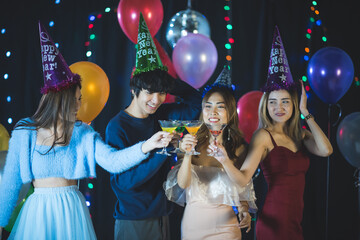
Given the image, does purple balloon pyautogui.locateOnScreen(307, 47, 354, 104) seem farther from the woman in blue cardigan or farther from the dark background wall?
the woman in blue cardigan

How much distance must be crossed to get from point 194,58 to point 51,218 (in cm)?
186

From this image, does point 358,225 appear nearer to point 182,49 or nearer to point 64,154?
point 182,49

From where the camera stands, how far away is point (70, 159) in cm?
214

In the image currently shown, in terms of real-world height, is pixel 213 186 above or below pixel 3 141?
below

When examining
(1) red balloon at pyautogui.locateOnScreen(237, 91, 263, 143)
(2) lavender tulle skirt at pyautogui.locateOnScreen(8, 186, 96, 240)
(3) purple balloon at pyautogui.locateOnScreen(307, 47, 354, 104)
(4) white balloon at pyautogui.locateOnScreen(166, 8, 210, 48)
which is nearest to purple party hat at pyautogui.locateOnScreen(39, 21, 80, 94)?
(2) lavender tulle skirt at pyautogui.locateOnScreen(8, 186, 96, 240)

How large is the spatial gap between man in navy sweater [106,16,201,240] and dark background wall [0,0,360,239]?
1.72m

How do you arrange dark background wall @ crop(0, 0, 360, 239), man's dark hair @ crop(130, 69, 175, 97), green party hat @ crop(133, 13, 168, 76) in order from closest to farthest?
man's dark hair @ crop(130, 69, 175, 97), green party hat @ crop(133, 13, 168, 76), dark background wall @ crop(0, 0, 360, 239)

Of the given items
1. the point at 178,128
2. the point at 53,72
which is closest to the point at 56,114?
the point at 53,72

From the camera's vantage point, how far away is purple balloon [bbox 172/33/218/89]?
3223 mm

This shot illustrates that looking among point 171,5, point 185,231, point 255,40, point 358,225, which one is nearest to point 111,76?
point 171,5

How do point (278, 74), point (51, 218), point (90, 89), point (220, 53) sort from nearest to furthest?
1. point (51, 218)
2. point (278, 74)
3. point (90, 89)
4. point (220, 53)

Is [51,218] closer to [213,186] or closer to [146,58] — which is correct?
[213,186]

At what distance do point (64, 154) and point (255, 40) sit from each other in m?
2.97

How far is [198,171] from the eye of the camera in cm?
241
